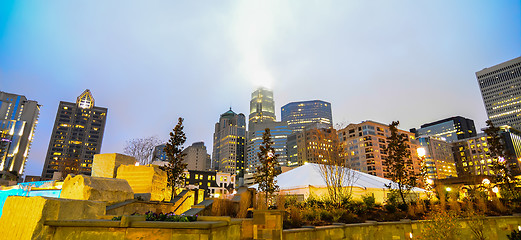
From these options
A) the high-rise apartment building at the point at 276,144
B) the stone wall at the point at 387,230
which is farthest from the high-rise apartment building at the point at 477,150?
the stone wall at the point at 387,230

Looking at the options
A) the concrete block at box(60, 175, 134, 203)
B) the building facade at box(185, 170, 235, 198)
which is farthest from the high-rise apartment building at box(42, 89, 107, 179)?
the concrete block at box(60, 175, 134, 203)

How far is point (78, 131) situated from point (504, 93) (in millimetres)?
256913

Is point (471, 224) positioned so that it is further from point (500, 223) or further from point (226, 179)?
point (226, 179)

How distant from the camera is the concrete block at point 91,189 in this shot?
842 centimetres

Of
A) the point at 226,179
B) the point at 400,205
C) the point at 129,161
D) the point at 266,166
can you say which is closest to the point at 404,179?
the point at 400,205

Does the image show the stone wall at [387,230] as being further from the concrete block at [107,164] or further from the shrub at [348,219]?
the concrete block at [107,164]

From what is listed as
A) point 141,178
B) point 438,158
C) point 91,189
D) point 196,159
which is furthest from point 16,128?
point 438,158

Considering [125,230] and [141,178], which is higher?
[141,178]

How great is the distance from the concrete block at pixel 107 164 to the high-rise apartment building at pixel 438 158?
151706mm

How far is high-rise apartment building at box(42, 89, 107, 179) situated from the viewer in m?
132

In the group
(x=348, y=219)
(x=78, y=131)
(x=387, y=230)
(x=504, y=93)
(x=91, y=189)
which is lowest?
(x=387, y=230)

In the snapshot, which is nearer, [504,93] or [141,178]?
[141,178]

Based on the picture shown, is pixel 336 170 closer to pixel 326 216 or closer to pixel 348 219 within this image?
pixel 348 219

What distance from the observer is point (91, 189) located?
8477 millimetres
